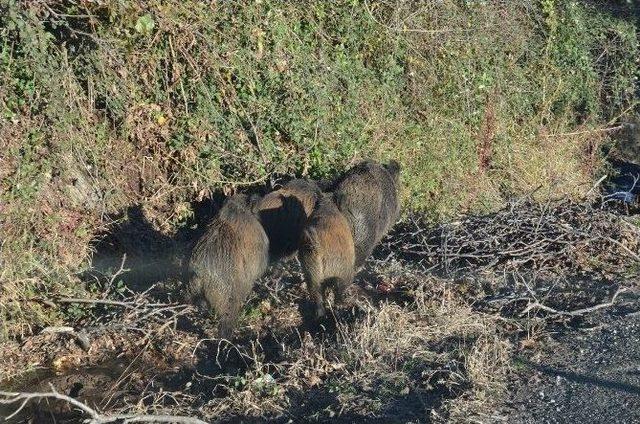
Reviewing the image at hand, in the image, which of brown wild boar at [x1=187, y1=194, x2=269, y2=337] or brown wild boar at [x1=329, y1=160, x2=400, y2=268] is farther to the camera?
brown wild boar at [x1=329, y1=160, x2=400, y2=268]

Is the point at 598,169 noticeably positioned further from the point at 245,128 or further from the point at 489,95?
the point at 245,128

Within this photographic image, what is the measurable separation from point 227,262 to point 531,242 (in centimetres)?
340

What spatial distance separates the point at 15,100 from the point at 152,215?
6.43 ft

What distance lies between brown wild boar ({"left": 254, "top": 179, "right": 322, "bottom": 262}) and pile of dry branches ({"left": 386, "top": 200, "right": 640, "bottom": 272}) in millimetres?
1464

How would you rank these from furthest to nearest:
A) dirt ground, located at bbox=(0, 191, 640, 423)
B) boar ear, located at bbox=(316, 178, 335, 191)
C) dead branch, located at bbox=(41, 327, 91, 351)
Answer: boar ear, located at bbox=(316, 178, 335, 191), dead branch, located at bbox=(41, 327, 91, 351), dirt ground, located at bbox=(0, 191, 640, 423)

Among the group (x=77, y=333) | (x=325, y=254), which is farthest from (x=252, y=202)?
(x=77, y=333)

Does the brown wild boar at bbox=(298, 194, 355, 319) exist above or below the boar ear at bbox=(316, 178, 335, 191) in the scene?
below

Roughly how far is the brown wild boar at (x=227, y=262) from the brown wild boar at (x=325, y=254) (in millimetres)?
436

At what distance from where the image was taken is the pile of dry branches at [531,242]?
896 centimetres

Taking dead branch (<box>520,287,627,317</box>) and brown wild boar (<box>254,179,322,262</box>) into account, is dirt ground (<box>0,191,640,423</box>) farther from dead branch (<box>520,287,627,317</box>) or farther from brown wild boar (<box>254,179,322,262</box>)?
brown wild boar (<box>254,179,322,262</box>)

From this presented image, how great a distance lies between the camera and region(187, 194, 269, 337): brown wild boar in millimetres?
7301

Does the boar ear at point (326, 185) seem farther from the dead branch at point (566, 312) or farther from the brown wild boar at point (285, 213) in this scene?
the dead branch at point (566, 312)

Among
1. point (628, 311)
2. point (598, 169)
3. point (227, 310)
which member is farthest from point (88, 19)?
point (598, 169)

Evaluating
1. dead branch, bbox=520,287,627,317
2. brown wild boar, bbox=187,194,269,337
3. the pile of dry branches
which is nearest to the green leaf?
brown wild boar, bbox=187,194,269,337
